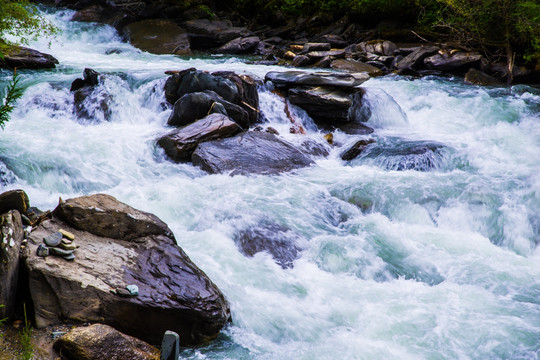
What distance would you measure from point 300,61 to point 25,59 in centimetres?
778

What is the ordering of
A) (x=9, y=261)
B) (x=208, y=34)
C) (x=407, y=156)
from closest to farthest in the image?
(x=9, y=261), (x=407, y=156), (x=208, y=34)

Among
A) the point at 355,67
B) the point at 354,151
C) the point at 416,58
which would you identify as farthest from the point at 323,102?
the point at 416,58

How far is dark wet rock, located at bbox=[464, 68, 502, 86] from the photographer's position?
44.1 feet

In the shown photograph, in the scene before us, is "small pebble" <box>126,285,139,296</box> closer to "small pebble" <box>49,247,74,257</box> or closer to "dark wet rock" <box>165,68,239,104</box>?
"small pebble" <box>49,247,74,257</box>

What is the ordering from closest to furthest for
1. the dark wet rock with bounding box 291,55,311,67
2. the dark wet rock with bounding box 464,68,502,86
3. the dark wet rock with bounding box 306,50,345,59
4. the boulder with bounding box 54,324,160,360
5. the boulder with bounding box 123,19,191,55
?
the boulder with bounding box 54,324,160,360
the dark wet rock with bounding box 464,68,502,86
the dark wet rock with bounding box 291,55,311,67
the dark wet rock with bounding box 306,50,345,59
the boulder with bounding box 123,19,191,55

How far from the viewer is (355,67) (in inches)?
579

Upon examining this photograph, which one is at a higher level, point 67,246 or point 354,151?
point 67,246

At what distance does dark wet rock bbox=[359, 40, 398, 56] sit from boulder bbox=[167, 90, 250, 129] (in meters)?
8.09

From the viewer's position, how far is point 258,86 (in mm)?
10891

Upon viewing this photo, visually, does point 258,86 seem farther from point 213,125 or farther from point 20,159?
point 20,159

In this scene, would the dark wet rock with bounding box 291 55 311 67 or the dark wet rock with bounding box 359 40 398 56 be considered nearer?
the dark wet rock with bounding box 291 55 311 67

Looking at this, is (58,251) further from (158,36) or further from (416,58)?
(158,36)

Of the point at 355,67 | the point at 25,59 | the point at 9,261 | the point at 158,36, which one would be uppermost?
the point at 9,261

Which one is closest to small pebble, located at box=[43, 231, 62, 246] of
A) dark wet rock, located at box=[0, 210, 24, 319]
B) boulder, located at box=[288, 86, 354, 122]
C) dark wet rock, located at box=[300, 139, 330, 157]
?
dark wet rock, located at box=[0, 210, 24, 319]
